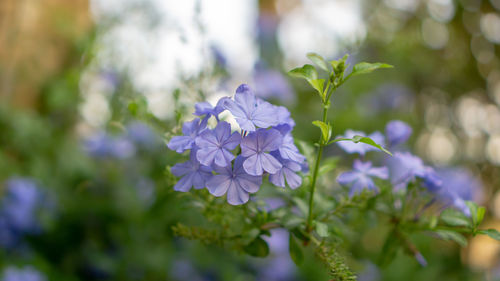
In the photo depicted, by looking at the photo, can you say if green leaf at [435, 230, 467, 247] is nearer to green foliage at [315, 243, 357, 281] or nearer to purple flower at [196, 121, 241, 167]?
green foliage at [315, 243, 357, 281]

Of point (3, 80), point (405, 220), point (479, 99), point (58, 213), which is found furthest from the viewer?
point (479, 99)

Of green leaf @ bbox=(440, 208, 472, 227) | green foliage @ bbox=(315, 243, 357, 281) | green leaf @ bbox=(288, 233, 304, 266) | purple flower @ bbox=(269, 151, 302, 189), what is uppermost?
purple flower @ bbox=(269, 151, 302, 189)

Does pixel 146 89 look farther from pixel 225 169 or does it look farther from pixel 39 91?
pixel 225 169

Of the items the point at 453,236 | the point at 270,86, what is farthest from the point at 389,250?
the point at 270,86

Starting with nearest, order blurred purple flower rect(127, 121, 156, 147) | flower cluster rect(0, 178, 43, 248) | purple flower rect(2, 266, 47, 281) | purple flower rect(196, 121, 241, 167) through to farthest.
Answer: purple flower rect(196, 121, 241, 167) → purple flower rect(2, 266, 47, 281) → flower cluster rect(0, 178, 43, 248) → blurred purple flower rect(127, 121, 156, 147)

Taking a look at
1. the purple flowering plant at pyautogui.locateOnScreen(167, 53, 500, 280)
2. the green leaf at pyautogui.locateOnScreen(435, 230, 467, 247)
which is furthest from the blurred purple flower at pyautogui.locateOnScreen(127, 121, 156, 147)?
the green leaf at pyautogui.locateOnScreen(435, 230, 467, 247)

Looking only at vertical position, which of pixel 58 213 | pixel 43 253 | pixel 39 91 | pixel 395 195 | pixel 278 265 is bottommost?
pixel 278 265

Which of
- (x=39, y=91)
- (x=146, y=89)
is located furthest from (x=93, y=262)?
(x=39, y=91)

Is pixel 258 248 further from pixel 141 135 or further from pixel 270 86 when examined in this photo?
pixel 141 135
